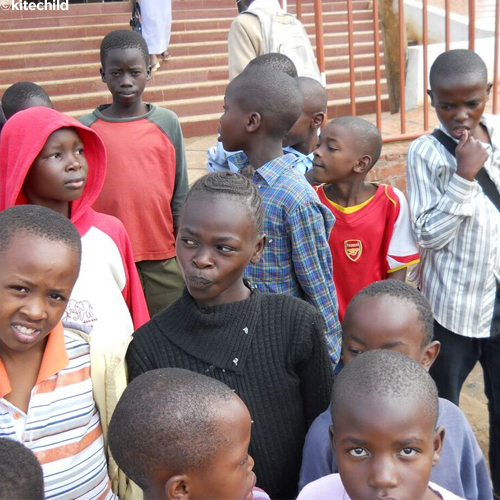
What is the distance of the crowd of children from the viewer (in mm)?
1615

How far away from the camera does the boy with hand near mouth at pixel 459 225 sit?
9.12 ft

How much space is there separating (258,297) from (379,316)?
14.5 inches

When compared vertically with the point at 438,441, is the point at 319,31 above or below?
above

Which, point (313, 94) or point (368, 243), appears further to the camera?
point (313, 94)

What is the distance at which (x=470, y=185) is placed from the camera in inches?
106

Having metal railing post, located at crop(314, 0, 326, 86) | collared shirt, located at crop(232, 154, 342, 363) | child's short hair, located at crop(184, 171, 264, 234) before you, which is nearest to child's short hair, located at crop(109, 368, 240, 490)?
child's short hair, located at crop(184, 171, 264, 234)

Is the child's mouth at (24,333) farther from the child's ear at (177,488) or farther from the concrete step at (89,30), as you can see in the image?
the concrete step at (89,30)

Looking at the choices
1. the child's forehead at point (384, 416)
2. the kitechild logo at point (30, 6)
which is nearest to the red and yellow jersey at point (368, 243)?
the child's forehead at point (384, 416)

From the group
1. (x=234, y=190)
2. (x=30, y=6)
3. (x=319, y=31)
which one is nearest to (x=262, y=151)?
(x=234, y=190)

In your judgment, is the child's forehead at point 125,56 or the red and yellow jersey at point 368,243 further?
the child's forehead at point 125,56

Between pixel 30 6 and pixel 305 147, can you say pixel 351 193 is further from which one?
pixel 30 6

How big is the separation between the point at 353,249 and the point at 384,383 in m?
1.33

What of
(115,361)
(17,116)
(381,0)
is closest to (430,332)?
(115,361)

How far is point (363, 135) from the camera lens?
10.3ft
